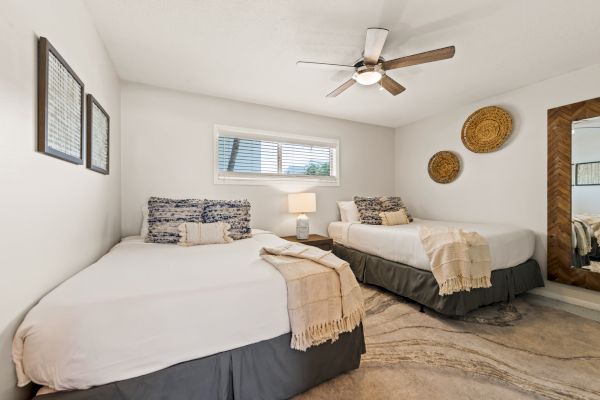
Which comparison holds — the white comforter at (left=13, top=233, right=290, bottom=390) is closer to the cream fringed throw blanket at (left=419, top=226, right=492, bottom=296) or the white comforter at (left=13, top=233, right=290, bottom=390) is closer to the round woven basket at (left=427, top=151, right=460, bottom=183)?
the cream fringed throw blanket at (left=419, top=226, right=492, bottom=296)

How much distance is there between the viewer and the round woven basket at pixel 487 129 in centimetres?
297

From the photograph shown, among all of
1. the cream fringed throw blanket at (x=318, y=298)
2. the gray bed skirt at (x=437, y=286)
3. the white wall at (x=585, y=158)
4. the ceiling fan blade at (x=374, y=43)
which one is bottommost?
the gray bed skirt at (x=437, y=286)

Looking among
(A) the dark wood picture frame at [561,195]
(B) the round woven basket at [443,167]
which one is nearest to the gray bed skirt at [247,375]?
(A) the dark wood picture frame at [561,195]

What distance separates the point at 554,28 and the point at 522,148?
1.42 m

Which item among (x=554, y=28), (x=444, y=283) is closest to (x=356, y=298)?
(x=444, y=283)

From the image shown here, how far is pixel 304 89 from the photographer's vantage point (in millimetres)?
2820

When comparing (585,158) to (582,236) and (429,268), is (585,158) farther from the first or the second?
(429,268)

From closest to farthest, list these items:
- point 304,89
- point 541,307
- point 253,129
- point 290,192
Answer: point 541,307
point 304,89
point 253,129
point 290,192

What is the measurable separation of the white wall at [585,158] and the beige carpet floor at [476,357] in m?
1.06

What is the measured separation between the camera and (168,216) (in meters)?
2.29

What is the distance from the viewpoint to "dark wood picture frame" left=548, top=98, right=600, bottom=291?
249cm

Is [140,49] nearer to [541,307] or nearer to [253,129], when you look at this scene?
[253,129]

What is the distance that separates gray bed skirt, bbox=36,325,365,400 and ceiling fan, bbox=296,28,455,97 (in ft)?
6.25

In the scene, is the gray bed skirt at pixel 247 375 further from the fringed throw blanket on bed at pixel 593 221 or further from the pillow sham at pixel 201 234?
the fringed throw blanket on bed at pixel 593 221
